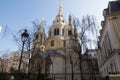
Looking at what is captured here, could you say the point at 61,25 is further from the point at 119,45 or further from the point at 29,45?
the point at 119,45

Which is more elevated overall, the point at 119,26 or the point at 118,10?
the point at 118,10

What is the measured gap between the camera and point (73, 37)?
23500 millimetres

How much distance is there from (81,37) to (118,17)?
6.38 metres

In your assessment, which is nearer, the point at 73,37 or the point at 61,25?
the point at 73,37

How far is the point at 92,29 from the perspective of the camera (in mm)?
20156

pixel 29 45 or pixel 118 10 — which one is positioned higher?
pixel 118 10

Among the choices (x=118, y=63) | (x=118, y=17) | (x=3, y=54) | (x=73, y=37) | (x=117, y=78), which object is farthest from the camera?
(x=3, y=54)

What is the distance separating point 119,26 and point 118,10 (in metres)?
2.71

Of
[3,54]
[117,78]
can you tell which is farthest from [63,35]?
[117,78]

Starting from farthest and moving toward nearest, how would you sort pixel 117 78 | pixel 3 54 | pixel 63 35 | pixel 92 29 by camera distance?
pixel 63 35 < pixel 3 54 < pixel 92 29 < pixel 117 78

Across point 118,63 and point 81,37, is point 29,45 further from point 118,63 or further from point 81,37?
point 118,63

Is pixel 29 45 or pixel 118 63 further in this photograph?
pixel 29 45

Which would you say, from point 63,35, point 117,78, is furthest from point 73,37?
point 63,35

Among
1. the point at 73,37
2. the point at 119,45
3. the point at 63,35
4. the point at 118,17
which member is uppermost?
the point at 63,35
